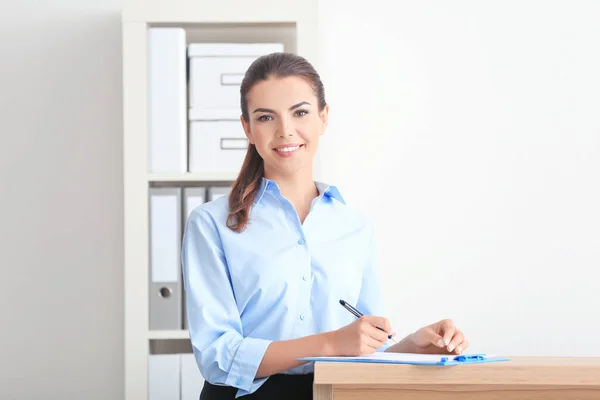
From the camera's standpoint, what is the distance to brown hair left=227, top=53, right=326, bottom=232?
1437 millimetres

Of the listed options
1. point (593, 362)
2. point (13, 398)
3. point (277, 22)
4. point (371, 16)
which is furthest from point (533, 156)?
point (13, 398)

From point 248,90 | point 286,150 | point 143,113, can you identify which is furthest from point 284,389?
point 143,113

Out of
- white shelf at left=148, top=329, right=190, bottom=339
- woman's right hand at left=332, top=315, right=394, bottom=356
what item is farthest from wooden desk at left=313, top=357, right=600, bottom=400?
white shelf at left=148, top=329, right=190, bottom=339

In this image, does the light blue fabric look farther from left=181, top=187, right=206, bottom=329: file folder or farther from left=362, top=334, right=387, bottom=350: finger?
left=181, top=187, right=206, bottom=329: file folder

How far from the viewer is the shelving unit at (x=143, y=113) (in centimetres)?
222

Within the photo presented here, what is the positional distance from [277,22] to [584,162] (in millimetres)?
1143

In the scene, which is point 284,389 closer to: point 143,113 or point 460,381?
point 460,381

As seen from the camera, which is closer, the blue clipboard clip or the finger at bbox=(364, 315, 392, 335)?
the blue clipboard clip

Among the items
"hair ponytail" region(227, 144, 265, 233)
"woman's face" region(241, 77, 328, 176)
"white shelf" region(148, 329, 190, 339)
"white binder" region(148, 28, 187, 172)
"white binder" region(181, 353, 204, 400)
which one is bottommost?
"white binder" region(181, 353, 204, 400)

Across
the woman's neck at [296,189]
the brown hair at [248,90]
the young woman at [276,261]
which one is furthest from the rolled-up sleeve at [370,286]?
the brown hair at [248,90]

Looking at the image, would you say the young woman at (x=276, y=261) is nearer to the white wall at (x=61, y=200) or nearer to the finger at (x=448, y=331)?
the finger at (x=448, y=331)

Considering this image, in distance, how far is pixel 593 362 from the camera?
110cm

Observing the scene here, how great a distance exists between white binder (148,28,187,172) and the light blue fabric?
82 centimetres

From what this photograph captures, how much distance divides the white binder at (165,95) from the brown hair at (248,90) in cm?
78
